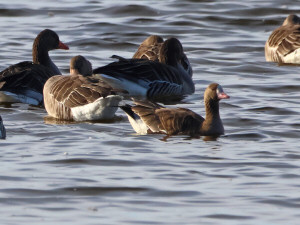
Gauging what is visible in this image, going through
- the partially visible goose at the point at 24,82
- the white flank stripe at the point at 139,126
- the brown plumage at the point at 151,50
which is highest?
the brown plumage at the point at 151,50

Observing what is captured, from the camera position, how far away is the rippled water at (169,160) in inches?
366

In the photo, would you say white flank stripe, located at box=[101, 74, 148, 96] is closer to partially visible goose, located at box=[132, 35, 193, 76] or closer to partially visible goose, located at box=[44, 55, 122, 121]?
partially visible goose, located at box=[132, 35, 193, 76]

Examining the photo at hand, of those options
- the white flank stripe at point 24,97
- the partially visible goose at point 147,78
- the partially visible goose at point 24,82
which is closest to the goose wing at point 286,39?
the partially visible goose at point 147,78

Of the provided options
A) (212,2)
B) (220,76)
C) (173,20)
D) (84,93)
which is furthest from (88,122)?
(212,2)

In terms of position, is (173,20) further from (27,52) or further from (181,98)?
(181,98)

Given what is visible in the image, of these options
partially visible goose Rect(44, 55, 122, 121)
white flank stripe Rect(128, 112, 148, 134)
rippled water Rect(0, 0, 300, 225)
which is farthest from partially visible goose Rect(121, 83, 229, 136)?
partially visible goose Rect(44, 55, 122, 121)

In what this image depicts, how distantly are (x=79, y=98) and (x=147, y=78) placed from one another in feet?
8.55

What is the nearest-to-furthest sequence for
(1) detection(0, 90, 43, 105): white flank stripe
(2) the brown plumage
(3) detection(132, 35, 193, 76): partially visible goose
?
1. (1) detection(0, 90, 43, 105): white flank stripe
2. (3) detection(132, 35, 193, 76): partially visible goose
3. (2) the brown plumage

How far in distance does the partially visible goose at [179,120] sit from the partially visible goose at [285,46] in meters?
6.41

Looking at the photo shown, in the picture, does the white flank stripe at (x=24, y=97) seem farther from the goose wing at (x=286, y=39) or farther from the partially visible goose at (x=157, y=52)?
the goose wing at (x=286, y=39)

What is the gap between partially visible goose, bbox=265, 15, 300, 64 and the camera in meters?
19.2

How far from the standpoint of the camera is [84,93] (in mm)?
13922

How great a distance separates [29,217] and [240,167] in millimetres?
2922

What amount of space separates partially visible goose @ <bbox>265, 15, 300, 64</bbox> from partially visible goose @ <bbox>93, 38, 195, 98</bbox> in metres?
2.90
